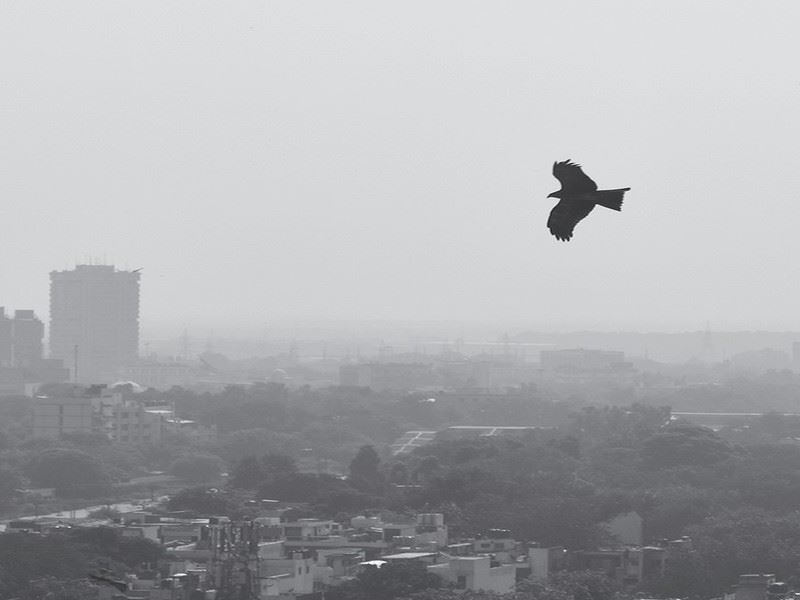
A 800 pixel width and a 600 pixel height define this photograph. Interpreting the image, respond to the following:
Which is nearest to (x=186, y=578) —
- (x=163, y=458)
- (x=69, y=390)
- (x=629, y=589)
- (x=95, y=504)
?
(x=629, y=589)

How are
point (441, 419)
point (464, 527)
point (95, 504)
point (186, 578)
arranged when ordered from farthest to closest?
point (441, 419) → point (95, 504) → point (464, 527) → point (186, 578)

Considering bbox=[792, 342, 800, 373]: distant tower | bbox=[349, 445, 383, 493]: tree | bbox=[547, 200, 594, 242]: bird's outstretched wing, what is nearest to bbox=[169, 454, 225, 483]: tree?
bbox=[349, 445, 383, 493]: tree

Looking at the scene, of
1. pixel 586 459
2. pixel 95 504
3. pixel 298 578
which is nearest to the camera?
pixel 298 578

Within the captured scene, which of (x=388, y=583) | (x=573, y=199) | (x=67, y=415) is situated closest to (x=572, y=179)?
(x=573, y=199)

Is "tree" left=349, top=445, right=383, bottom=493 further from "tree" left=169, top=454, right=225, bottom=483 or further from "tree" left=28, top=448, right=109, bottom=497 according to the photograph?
"tree" left=169, top=454, right=225, bottom=483

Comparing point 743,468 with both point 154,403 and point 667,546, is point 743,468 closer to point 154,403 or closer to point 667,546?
point 667,546
